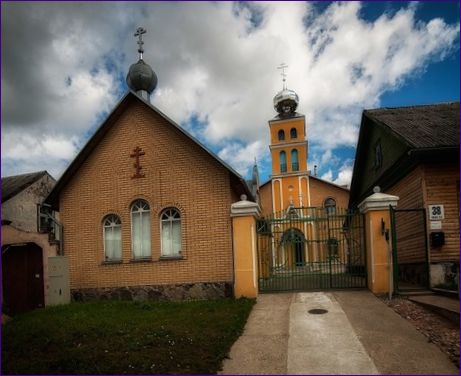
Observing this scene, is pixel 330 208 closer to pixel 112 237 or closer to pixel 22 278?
pixel 112 237

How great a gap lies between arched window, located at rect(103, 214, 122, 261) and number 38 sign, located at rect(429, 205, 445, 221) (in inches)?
335

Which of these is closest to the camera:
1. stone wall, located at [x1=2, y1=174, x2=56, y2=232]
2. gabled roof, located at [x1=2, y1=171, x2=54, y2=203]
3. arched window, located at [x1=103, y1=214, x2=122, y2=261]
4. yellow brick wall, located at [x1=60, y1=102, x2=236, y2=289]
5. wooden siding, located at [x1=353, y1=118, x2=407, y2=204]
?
yellow brick wall, located at [x1=60, y1=102, x2=236, y2=289]

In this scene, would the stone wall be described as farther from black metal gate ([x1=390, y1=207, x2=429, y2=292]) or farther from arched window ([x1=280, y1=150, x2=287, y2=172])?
arched window ([x1=280, y1=150, x2=287, y2=172])

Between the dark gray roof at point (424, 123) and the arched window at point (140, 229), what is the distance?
7.40 metres

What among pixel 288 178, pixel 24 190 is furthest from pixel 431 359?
pixel 288 178

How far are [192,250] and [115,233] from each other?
2.60 metres

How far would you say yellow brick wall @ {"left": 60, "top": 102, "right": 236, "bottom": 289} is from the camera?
1105 centimetres

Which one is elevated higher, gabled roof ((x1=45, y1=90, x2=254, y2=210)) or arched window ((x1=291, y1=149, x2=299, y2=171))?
arched window ((x1=291, y1=149, x2=299, y2=171))

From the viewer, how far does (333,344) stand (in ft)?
20.8

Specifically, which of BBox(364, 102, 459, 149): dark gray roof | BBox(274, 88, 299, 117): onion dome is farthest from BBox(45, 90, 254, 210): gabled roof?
BBox(274, 88, 299, 117): onion dome

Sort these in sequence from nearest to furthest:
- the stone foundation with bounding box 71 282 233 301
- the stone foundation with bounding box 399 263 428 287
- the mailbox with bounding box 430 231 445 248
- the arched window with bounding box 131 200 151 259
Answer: the mailbox with bounding box 430 231 445 248 < the stone foundation with bounding box 399 263 428 287 < the stone foundation with bounding box 71 282 233 301 < the arched window with bounding box 131 200 151 259

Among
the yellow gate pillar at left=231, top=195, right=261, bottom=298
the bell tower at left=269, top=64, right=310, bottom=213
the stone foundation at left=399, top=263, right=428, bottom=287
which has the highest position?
the bell tower at left=269, top=64, right=310, bottom=213

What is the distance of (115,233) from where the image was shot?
12.1 meters

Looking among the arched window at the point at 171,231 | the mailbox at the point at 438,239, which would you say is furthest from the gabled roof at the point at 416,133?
the arched window at the point at 171,231
